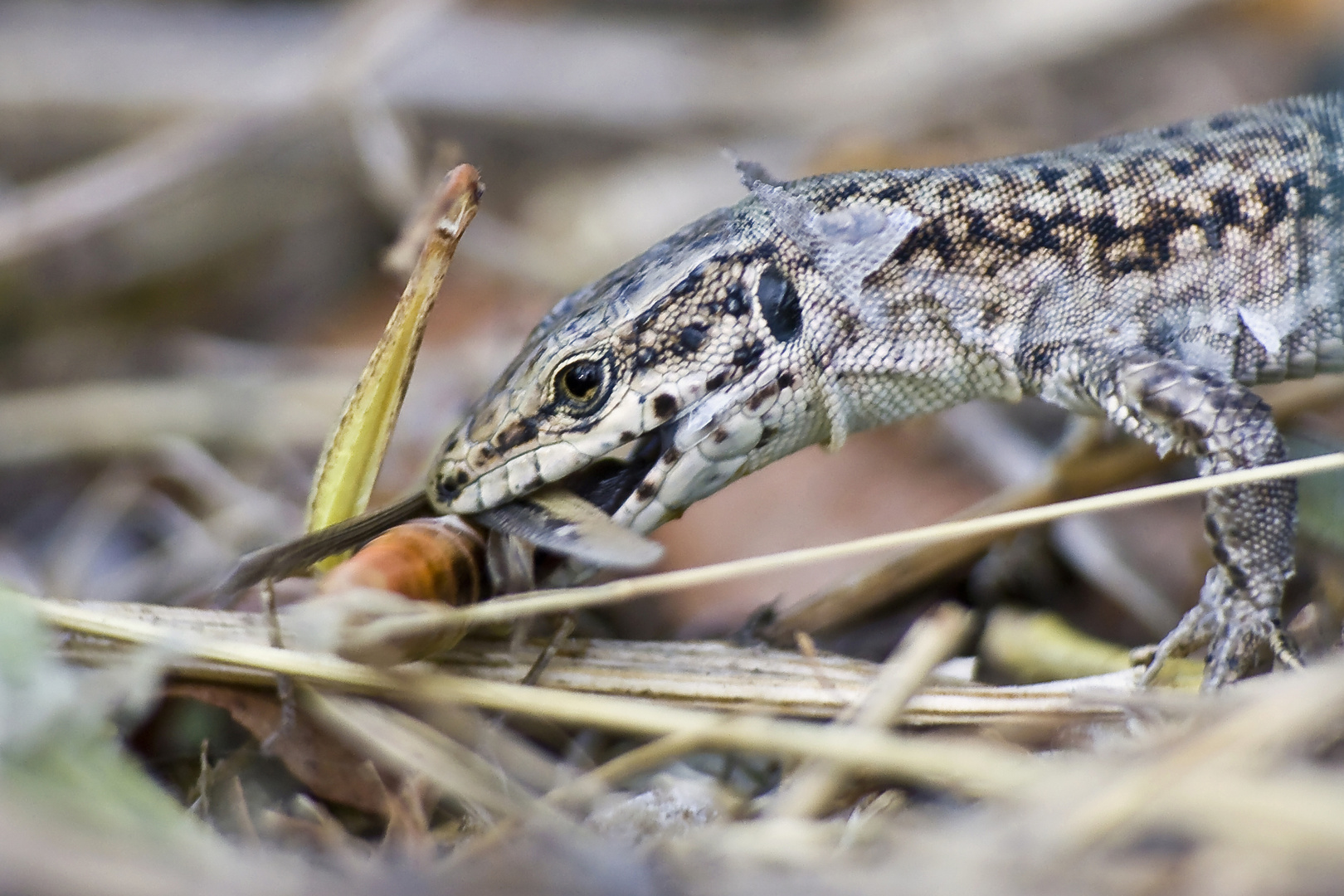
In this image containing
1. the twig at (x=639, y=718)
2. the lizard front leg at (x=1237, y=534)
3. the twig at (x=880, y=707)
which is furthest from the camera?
the lizard front leg at (x=1237, y=534)

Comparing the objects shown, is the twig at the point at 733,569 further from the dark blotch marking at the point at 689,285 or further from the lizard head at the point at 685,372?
the dark blotch marking at the point at 689,285

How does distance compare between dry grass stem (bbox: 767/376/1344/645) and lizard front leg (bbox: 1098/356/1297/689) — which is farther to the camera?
dry grass stem (bbox: 767/376/1344/645)

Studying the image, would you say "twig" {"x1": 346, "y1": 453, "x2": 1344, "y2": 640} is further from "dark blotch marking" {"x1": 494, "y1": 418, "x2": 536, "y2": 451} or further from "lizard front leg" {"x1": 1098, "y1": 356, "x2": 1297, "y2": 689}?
"dark blotch marking" {"x1": 494, "y1": 418, "x2": 536, "y2": 451}

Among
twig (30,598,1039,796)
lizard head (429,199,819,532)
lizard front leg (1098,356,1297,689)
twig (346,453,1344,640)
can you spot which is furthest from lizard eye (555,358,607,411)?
lizard front leg (1098,356,1297,689)

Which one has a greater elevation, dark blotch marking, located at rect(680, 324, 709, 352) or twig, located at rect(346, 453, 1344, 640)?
dark blotch marking, located at rect(680, 324, 709, 352)


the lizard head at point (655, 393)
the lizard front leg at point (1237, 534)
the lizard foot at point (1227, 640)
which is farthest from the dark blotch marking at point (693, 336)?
the lizard foot at point (1227, 640)

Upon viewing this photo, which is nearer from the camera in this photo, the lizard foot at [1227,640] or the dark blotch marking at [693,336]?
the lizard foot at [1227,640]

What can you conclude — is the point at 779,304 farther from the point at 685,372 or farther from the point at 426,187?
the point at 426,187

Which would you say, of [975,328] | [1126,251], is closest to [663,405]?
[975,328]
